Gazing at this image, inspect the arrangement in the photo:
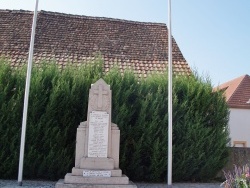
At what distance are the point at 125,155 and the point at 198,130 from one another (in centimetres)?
243

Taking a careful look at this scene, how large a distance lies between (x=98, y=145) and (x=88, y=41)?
816 centimetres

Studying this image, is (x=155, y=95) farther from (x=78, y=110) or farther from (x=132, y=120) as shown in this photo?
(x=78, y=110)

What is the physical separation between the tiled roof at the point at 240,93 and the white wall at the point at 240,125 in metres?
0.42

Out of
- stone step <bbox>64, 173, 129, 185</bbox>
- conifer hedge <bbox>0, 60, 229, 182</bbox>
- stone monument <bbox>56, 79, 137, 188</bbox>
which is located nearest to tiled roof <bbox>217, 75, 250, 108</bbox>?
conifer hedge <bbox>0, 60, 229, 182</bbox>

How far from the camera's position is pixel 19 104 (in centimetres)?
988

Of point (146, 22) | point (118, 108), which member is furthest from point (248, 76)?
point (118, 108)

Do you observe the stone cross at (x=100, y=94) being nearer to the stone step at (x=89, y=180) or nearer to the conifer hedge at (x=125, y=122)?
the conifer hedge at (x=125, y=122)

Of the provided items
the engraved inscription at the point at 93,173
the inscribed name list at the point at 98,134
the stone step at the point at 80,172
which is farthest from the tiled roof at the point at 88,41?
the engraved inscription at the point at 93,173

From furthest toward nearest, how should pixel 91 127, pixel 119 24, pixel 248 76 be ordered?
pixel 248 76, pixel 119 24, pixel 91 127

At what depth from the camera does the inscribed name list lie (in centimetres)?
847

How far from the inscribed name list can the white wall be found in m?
15.2

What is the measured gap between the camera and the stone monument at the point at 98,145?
26.6 ft

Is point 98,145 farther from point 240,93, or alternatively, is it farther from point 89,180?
point 240,93

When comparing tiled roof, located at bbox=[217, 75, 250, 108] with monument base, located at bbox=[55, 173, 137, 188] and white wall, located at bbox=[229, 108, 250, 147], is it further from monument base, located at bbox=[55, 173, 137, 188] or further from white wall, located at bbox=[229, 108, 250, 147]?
monument base, located at bbox=[55, 173, 137, 188]
